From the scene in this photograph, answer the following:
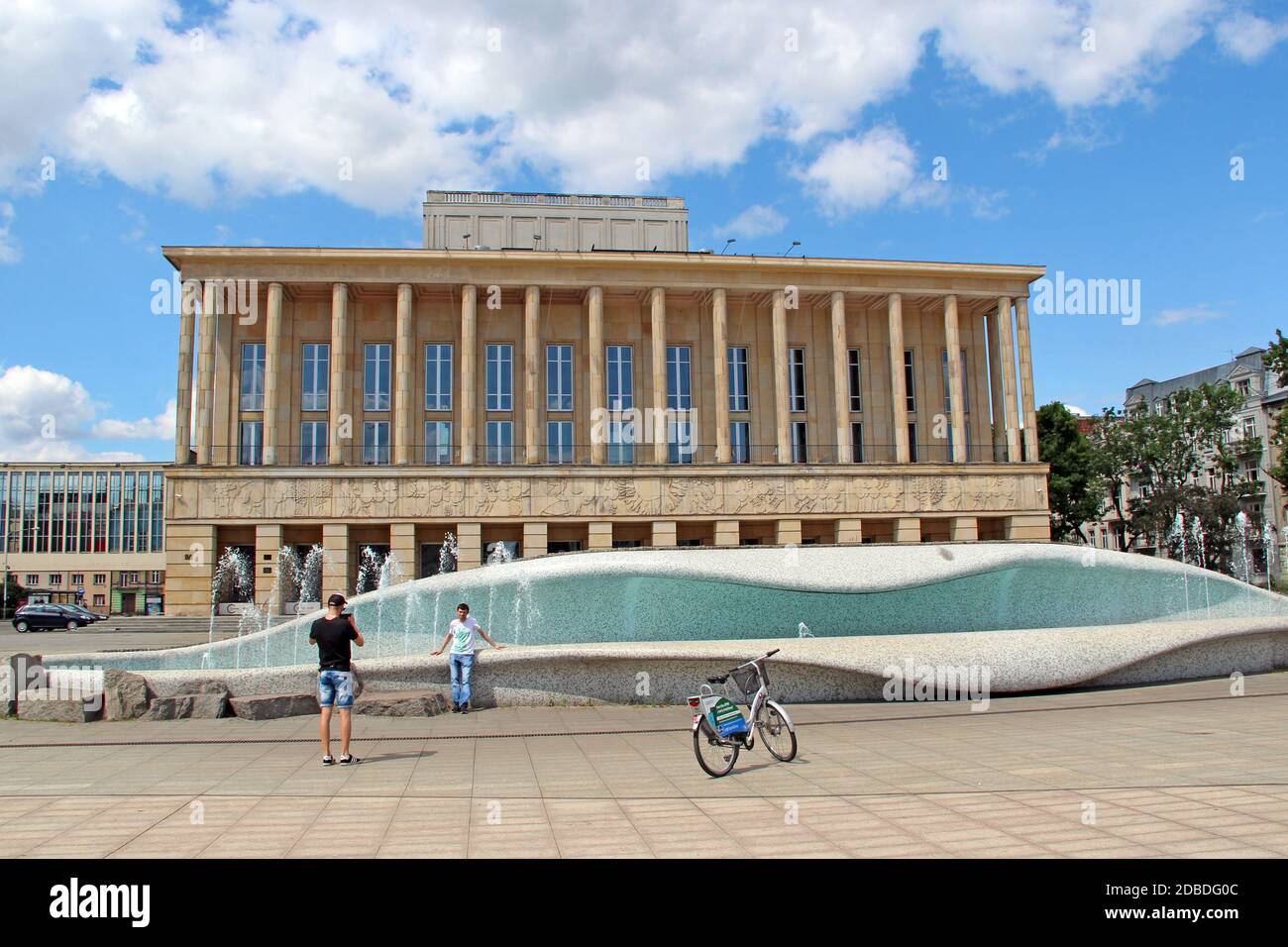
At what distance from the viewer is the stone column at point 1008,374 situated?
152 feet

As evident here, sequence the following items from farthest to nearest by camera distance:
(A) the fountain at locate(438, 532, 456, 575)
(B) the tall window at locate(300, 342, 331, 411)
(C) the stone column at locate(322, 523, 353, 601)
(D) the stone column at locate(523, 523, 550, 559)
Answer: (B) the tall window at locate(300, 342, 331, 411) < (A) the fountain at locate(438, 532, 456, 575) < (D) the stone column at locate(523, 523, 550, 559) < (C) the stone column at locate(322, 523, 353, 601)

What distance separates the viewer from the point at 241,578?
136 ft

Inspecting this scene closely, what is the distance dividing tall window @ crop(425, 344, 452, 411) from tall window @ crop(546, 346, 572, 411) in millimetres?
4648

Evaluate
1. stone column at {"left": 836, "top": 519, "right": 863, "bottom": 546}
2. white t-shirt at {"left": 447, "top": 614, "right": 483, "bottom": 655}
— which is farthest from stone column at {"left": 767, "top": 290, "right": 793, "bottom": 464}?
white t-shirt at {"left": 447, "top": 614, "right": 483, "bottom": 655}

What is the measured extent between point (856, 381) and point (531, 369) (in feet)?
53.8

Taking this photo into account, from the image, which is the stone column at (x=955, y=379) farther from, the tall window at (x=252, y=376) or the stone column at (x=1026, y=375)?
the tall window at (x=252, y=376)

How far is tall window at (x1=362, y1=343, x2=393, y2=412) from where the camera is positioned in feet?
148

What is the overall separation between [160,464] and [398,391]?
6015cm

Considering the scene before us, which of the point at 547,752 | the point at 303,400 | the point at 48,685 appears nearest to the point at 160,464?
the point at 303,400

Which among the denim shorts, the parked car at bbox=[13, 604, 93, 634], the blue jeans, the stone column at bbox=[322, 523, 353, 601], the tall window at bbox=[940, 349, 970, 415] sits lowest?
the parked car at bbox=[13, 604, 93, 634]

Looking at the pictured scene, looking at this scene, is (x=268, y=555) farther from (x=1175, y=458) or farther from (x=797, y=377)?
(x=1175, y=458)

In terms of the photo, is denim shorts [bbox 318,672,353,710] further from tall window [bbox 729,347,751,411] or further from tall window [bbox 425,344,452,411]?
tall window [bbox 729,347,751,411]
